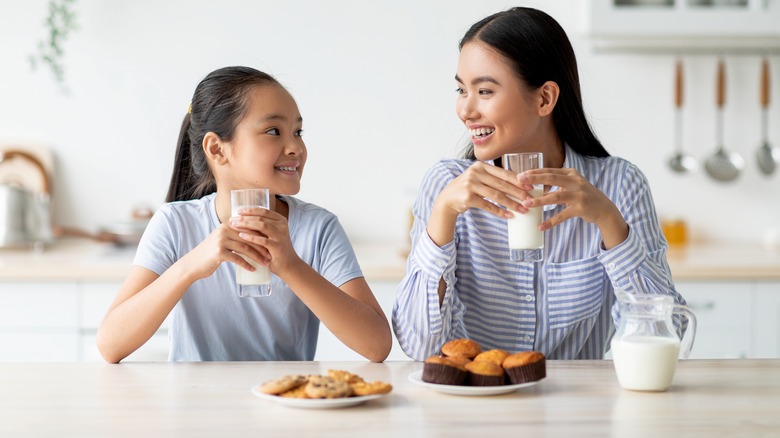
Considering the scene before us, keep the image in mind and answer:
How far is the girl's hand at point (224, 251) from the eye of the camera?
1501 millimetres

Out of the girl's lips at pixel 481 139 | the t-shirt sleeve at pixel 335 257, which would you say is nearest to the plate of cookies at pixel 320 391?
the t-shirt sleeve at pixel 335 257

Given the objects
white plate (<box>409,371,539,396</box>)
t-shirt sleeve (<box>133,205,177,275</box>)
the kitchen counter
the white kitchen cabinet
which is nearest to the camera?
white plate (<box>409,371,539,396</box>)

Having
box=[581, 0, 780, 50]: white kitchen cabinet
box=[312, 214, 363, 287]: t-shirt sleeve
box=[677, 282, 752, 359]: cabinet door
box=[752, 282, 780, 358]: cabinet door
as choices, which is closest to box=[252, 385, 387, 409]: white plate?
box=[312, 214, 363, 287]: t-shirt sleeve

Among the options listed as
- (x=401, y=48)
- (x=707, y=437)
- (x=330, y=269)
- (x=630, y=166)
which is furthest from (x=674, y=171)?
(x=707, y=437)

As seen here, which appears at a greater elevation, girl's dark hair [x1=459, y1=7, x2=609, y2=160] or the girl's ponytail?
girl's dark hair [x1=459, y1=7, x2=609, y2=160]

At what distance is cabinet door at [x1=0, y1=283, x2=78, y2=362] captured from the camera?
2838mm

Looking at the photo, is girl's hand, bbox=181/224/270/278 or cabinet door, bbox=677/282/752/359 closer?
girl's hand, bbox=181/224/270/278

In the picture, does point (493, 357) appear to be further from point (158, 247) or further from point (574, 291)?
point (158, 247)

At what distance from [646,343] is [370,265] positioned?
160 cm

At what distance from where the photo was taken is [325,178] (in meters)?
3.46

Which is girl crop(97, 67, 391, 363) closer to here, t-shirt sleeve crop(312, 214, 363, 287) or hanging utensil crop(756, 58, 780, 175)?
t-shirt sleeve crop(312, 214, 363, 287)

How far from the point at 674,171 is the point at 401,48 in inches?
43.6

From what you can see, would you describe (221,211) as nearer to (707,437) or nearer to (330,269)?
(330,269)

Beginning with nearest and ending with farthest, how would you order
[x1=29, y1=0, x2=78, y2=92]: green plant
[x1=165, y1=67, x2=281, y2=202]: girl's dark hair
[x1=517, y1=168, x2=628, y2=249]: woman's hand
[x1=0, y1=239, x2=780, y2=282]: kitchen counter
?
[x1=517, y1=168, x2=628, y2=249]: woman's hand, [x1=165, y1=67, x2=281, y2=202]: girl's dark hair, [x1=0, y1=239, x2=780, y2=282]: kitchen counter, [x1=29, y1=0, x2=78, y2=92]: green plant
